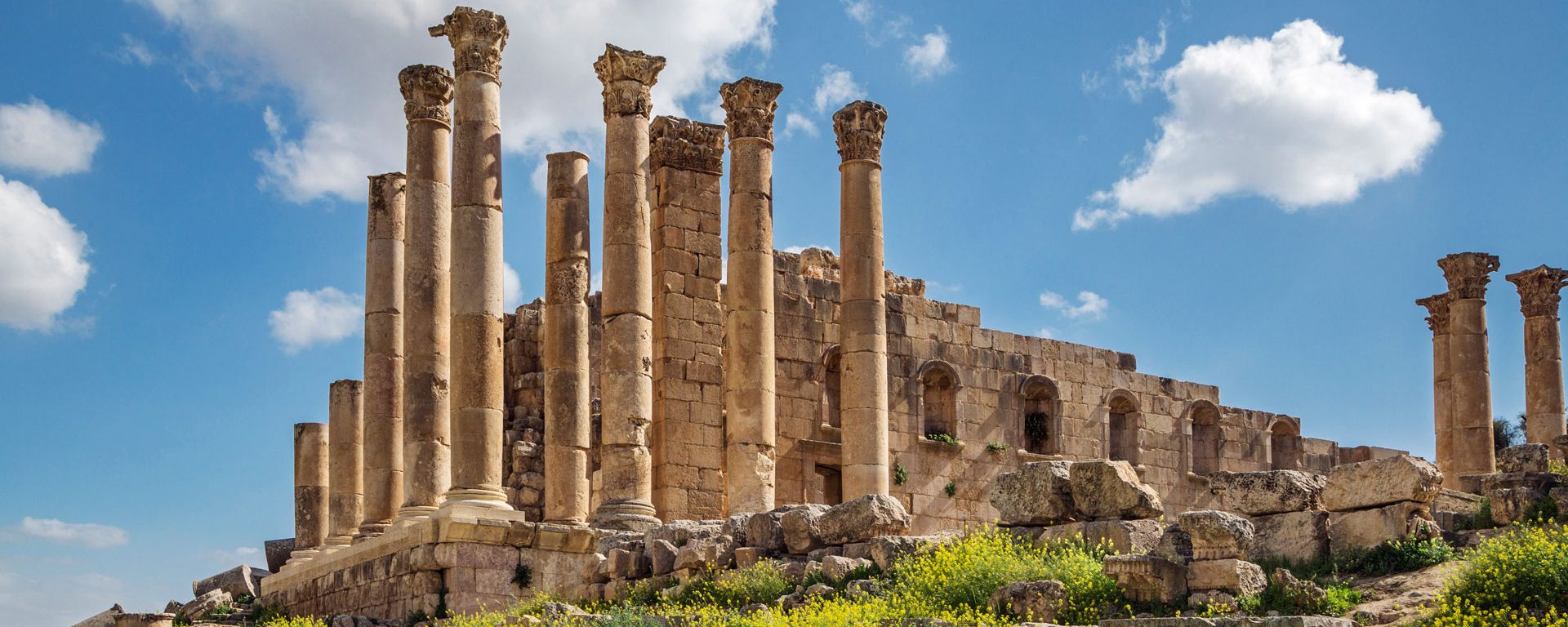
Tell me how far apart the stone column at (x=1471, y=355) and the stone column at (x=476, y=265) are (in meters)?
22.6

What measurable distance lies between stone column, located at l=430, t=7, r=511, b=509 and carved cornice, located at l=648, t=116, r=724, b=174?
15.2 ft

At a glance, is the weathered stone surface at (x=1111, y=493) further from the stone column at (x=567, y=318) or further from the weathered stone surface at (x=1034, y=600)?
the stone column at (x=567, y=318)

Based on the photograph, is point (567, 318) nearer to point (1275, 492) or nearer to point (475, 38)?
point (475, 38)

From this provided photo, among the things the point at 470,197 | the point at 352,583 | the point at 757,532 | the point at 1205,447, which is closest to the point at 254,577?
the point at 352,583

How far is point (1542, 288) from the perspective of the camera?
3950 centimetres

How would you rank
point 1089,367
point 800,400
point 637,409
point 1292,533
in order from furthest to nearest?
point 1089,367 → point 800,400 → point 637,409 → point 1292,533

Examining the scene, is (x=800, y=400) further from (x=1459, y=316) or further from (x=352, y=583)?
(x=1459, y=316)

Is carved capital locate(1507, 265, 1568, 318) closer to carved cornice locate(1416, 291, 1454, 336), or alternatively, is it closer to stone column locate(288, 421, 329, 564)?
carved cornice locate(1416, 291, 1454, 336)

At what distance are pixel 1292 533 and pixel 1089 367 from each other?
20811mm

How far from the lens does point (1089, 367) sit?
38.6 m

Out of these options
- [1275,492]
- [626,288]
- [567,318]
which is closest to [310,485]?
[567,318]

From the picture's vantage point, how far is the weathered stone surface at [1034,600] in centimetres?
1598

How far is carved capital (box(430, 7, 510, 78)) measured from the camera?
1003 inches

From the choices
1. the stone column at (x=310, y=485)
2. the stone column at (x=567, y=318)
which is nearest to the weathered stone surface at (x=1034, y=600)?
the stone column at (x=567, y=318)
